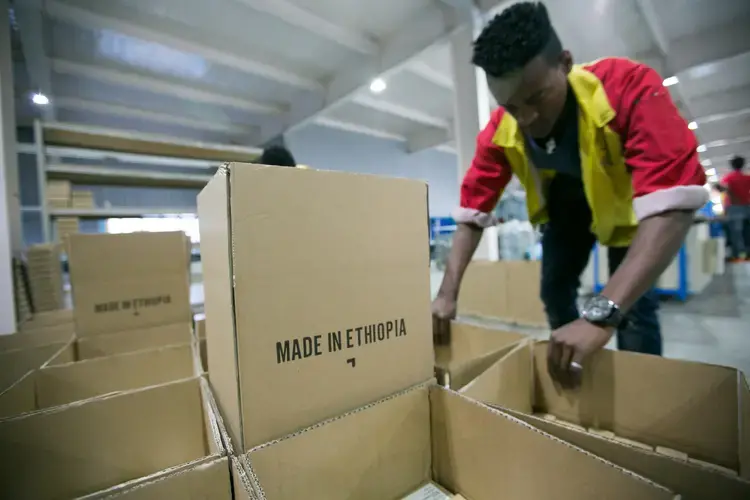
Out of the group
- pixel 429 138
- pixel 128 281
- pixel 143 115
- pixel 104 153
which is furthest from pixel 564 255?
pixel 429 138

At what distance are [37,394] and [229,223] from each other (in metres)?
0.76

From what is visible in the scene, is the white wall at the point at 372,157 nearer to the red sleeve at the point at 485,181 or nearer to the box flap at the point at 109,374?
the red sleeve at the point at 485,181

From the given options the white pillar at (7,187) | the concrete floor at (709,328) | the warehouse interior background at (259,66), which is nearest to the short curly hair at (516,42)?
the concrete floor at (709,328)

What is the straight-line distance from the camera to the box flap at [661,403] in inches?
20.7

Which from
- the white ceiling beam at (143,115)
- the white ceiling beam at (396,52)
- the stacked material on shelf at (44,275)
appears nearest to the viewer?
the stacked material on shelf at (44,275)

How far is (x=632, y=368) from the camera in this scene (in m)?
0.62

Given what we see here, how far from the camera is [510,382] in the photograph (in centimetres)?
70

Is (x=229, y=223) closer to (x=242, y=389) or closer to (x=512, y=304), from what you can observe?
(x=242, y=389)

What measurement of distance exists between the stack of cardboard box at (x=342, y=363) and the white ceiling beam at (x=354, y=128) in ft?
16.1

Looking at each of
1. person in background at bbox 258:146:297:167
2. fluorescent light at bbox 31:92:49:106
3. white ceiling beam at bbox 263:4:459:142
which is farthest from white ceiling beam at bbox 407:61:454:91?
fluorescent light at bbox 31:92:49:106

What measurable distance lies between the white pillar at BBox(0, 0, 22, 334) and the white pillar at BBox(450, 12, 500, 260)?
2485 millimetres

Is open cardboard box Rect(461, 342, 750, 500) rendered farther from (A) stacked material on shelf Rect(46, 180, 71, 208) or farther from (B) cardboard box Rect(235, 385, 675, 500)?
Result: (A) stacked material on shelf Rect(46, 180, 71, 208)

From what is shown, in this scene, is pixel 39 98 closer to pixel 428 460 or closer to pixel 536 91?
pixel 536 91

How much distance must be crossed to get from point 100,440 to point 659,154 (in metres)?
1.10
